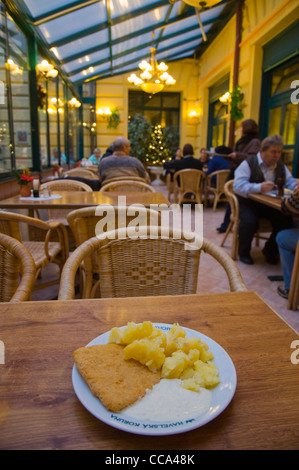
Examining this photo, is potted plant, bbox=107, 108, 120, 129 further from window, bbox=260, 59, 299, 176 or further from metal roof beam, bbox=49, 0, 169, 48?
window, bbox=260, 59, 299, 176

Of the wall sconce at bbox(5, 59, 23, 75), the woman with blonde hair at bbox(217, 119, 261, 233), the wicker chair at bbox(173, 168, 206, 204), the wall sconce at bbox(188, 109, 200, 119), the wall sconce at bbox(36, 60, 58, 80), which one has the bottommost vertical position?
the wicker chair at bbox(173, 168, 206, 204)

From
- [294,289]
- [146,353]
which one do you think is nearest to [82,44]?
[294,289]

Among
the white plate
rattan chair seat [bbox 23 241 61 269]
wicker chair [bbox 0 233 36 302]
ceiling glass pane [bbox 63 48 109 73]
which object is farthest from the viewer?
ceiling glass pane [bbox 63 48 109 73]

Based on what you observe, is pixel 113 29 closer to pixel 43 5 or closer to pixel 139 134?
pixel 43 5

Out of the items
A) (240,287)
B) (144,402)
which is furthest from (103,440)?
(240,287)

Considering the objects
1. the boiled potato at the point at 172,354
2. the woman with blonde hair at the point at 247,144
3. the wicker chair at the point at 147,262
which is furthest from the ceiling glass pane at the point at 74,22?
the boiled potato at the point at 172,354

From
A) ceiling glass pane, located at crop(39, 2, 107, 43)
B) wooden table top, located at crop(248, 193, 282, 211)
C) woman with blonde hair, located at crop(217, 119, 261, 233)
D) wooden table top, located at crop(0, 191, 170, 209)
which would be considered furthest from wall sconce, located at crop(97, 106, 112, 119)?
wooden table top, located at crop(0, 191, 170, 209)

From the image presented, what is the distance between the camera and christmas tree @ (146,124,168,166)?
12.4 meters

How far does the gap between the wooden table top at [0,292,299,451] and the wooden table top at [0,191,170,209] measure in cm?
161

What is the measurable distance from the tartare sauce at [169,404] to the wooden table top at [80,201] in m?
1.93

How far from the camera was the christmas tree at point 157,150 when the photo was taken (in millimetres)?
12352

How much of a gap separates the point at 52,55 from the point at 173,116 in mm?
6763

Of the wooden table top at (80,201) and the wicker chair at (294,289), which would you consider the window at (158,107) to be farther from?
the wicker chair at (294,289)

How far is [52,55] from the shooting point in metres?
6.89
